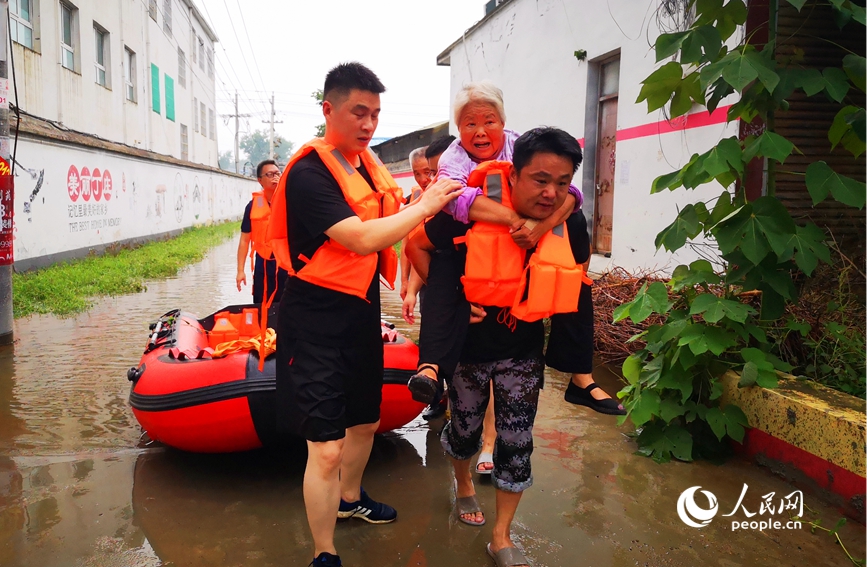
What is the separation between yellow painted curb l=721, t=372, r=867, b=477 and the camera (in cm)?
290

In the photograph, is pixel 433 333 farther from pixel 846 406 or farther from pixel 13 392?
pixel 13 392

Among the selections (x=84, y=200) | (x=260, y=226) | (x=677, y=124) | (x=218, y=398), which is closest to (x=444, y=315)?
(x=218, y=398)

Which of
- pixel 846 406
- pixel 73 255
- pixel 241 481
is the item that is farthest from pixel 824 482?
pixel 73 255

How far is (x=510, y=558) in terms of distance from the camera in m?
2.51

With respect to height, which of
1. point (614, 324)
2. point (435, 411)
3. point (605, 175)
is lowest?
point (435, 411)

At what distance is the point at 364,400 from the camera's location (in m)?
2.63

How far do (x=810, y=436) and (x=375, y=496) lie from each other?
2117 millimetres

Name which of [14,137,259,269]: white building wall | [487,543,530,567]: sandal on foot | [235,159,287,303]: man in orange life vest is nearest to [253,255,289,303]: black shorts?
[235,159,287,303]: man in orange life vest

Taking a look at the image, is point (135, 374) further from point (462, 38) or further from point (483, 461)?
point (462, 38)

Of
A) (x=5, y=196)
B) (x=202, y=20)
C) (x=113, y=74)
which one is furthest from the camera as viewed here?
(x=202, y=20)

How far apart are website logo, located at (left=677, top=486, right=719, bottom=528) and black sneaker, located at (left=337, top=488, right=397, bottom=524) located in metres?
1.34

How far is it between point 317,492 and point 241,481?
1.09 metres

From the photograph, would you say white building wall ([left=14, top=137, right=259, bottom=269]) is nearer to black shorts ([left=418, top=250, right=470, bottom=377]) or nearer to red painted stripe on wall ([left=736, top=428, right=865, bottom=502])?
black shorts ([left=418, top=250, right=470, bottom=377])

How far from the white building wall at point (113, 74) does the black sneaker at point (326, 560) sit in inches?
272
